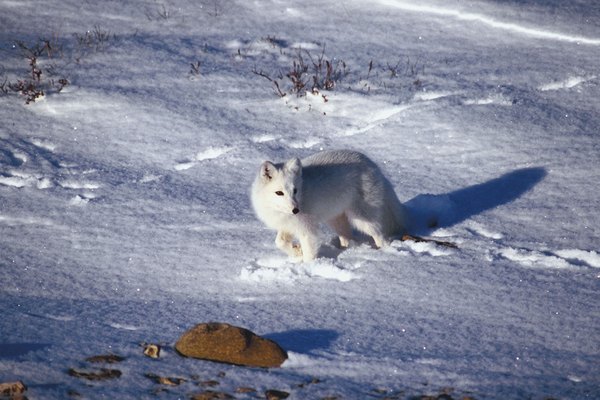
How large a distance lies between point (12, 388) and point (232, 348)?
3.02 feet

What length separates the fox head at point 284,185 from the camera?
14.3ft

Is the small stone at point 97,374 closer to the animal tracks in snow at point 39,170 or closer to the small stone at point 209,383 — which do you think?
the small stone at point 209,383

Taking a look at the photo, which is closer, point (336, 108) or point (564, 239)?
point (564, 239)

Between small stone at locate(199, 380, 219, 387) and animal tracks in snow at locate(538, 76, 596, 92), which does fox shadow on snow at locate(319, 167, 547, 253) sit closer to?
animal tracks in snow at locate(538, 76, 596, 92)

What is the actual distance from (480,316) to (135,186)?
340cm

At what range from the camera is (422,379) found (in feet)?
9.27

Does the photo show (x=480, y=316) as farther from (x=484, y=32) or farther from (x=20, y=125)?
(x=484, y=32)

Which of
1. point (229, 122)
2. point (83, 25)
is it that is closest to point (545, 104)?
point (229, 122)

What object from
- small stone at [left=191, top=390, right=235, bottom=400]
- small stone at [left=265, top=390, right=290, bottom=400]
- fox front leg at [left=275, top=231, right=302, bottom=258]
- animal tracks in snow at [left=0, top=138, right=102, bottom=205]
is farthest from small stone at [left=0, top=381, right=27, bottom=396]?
animal tracks in snow at [left=0, top=138, right=102, bottom=205]

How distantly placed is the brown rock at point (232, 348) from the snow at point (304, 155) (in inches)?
2.3

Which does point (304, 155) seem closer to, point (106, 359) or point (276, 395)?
point (106, 359)

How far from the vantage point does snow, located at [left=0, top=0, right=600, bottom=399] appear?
3029 millimetres

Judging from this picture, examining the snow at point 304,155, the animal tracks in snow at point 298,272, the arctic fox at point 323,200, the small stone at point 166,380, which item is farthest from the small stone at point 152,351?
the arctic fox at point 323,200

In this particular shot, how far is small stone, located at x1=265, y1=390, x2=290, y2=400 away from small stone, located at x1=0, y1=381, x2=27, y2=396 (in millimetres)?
978
